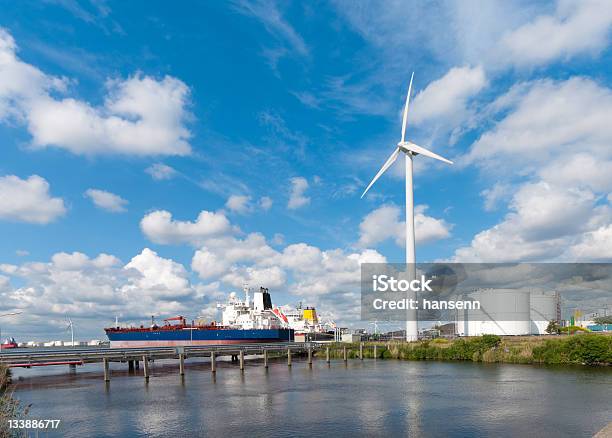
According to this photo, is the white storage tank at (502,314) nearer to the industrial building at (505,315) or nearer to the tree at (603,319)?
the industrial building at (505,315)

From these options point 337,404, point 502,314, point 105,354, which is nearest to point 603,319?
point 502,314

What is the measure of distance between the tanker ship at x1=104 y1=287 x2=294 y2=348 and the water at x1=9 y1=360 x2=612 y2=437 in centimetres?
5231

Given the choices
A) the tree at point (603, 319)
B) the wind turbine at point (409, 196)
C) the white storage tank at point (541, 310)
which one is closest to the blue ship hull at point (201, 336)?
the wind turbine at point (409, 196)

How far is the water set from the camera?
30.0 meters

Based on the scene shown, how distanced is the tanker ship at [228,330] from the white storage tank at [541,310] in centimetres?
5796

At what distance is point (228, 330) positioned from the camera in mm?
113188

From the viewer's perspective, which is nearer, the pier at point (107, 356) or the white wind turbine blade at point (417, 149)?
the pier at point (107, 356)

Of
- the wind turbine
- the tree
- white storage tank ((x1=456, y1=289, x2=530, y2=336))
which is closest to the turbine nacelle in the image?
the wind turbine

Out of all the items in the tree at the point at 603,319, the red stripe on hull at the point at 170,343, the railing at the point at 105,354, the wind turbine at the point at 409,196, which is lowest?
the tree at the point at 603,319

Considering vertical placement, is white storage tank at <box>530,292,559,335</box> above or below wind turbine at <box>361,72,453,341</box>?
below

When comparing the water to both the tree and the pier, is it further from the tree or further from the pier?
the tree

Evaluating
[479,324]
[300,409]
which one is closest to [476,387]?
[300,409]

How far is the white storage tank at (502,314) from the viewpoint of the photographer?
108 m

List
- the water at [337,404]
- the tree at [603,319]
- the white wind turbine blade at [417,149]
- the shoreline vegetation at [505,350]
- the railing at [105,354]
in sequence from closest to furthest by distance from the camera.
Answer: the water at [337,404] < the railing at [105,354] < the shoreline vegetation at [505,350] < the white wind turbine blade at [417,149] < the tree at [603,319]
